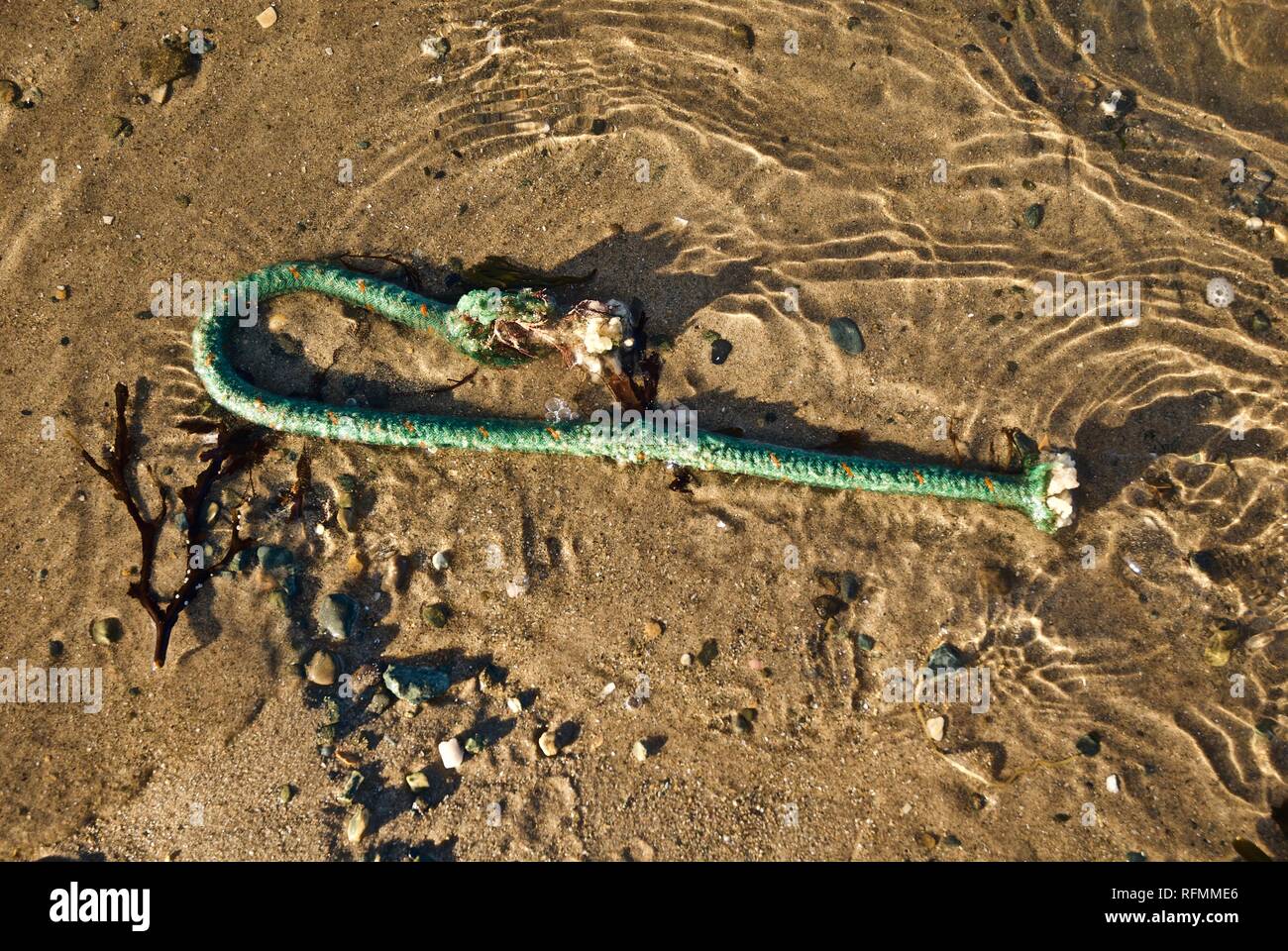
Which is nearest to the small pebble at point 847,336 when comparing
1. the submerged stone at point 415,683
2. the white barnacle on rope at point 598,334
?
the white barnacle on rope at point 598,334

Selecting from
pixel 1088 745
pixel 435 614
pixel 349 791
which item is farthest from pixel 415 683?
pixel 1088 745

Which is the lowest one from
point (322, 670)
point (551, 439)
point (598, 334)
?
point (322, 670)

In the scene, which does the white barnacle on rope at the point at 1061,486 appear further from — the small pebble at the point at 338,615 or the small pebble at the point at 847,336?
the small pebble at the point at 338,615

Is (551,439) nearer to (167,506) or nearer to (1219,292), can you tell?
(167,506)

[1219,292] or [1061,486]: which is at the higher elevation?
[1219,292]

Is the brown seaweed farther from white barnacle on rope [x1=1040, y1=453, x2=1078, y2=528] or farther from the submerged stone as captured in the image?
white barnacle on rope [x1=1040, y1=453, x2=1078, y2=528]

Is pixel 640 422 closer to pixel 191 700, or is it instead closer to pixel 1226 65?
pixel 191 700

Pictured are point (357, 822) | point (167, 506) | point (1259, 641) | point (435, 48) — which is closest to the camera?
point (357, 822)
